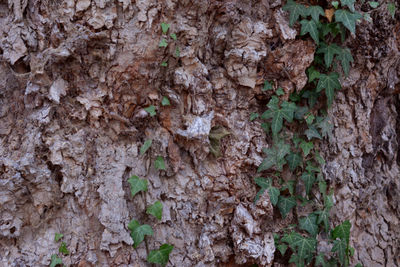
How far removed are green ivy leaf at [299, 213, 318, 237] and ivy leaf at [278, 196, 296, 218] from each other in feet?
0.43

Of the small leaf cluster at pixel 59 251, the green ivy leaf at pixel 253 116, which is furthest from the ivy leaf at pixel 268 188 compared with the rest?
the small leaf cluster at pixel 59 251

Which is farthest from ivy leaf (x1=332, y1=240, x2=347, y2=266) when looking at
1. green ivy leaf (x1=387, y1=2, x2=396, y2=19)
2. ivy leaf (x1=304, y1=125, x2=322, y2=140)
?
green ivy leaf (x1=387, y1=2, x2=396, y2=19)

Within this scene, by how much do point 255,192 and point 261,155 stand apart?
0.27 m

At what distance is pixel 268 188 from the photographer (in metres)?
2.32

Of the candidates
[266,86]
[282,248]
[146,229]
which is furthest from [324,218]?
[146,229]

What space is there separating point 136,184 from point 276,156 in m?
1.00

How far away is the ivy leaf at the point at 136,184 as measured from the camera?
2.09 m

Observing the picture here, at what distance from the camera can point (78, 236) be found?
2.06 m

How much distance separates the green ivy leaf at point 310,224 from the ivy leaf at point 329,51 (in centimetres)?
111

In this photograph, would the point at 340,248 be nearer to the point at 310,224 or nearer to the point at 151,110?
the point at 310,224

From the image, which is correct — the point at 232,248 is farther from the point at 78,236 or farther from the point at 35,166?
the point at 35,166

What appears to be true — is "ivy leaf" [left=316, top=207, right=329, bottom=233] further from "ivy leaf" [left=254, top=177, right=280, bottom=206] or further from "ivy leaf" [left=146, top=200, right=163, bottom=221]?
"ivy leaf" [left=146, top=200, right=163, bottom=221]

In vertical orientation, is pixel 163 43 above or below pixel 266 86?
above

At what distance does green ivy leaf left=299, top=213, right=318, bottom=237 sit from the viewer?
2344 mm
